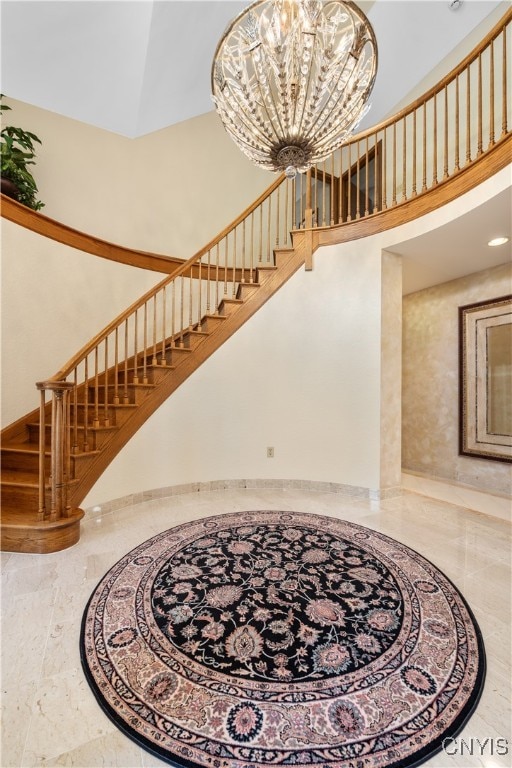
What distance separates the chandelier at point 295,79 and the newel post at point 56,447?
194 centimetres

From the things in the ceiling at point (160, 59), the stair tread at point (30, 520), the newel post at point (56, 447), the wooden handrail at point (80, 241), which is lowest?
the stair tread at point (30, 520)

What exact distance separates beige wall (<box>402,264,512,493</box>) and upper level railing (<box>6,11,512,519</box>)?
130 centimetres

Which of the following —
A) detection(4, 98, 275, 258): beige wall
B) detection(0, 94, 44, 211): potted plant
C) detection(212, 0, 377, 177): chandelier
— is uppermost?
detection(4, 98, 275, 258): beige wall

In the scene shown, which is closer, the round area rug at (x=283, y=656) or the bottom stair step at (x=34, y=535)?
the round area rug at (x=283, y=656)

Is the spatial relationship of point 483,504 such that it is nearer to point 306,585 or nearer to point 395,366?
point 395,366

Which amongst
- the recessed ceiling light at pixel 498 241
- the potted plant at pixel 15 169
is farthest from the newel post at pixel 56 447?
the recessed ceiling light at pixel 498 241

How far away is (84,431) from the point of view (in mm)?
2678

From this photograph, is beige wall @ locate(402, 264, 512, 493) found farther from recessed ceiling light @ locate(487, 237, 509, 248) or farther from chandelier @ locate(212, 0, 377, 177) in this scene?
chandelier @ locate(212, 0, 377, 177)

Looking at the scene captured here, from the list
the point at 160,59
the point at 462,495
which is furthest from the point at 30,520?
the point at 160,59

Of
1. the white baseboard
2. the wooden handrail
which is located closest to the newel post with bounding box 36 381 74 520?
the wooden handrail

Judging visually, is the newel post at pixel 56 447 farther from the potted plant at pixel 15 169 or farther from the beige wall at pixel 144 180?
the beige wall at pixel 144 180

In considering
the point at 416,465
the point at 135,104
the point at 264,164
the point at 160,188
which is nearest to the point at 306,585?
the point at 264,164

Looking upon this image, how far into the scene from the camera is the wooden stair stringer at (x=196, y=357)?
2.74 metres

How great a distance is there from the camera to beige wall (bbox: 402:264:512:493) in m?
3.67
